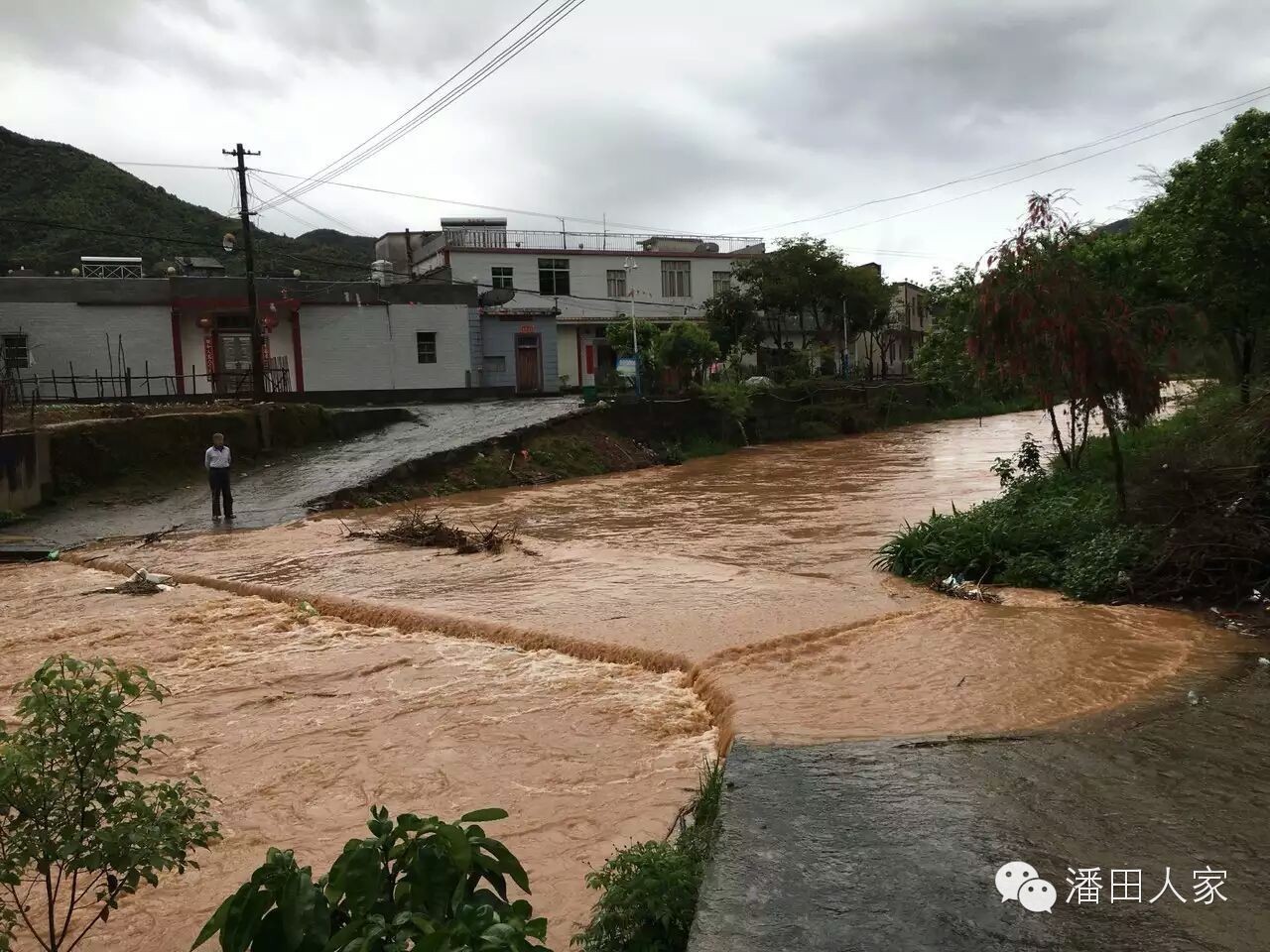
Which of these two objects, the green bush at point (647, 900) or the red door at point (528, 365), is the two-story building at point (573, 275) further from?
the green bush at point (647, 900)

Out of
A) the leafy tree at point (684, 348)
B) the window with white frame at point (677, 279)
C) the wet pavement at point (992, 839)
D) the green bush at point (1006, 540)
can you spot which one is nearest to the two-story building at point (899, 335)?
the window with white frame at point (677, 279)

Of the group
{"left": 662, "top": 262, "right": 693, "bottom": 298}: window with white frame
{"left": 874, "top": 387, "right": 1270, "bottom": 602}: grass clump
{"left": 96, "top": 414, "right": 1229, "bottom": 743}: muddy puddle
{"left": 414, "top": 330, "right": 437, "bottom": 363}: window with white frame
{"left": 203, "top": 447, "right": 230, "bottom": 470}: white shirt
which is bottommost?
{"left": 96, "top": 414, "right": 1229, "bottom": 743}: muddy puddle

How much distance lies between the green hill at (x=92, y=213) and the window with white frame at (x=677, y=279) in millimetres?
15607

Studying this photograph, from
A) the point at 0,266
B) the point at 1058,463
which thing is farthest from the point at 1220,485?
the point at 0,266

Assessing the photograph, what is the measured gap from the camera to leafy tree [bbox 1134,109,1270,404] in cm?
1501

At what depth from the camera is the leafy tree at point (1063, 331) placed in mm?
11891

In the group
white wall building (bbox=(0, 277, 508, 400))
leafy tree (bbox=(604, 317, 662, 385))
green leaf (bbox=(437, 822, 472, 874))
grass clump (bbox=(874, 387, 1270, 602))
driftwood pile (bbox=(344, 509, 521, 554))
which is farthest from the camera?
leafy tree (bbox=(604, 317, 662, 385))

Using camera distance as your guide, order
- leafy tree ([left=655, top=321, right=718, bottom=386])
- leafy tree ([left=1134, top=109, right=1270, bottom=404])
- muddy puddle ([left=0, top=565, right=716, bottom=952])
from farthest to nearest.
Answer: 1. leafy tree ([left=655, top=321, right=718, bottom=386])
2. leafy tree ([left=1134, top=109, right=1270, bottom=404])
3. muddy puddle ([left=0, top=565, right=716, bottom=952])

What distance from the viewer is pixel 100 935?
5.01 m

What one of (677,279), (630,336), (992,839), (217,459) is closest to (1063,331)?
(992,839)

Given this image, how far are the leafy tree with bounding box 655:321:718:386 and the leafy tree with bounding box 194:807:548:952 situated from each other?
32.9 meters

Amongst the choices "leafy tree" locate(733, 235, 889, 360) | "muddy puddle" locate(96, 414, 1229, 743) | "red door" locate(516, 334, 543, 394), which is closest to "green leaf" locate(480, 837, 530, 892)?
"muddy puddle" locate(96, 414, 1229, 743)

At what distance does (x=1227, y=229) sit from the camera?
50.1 feet

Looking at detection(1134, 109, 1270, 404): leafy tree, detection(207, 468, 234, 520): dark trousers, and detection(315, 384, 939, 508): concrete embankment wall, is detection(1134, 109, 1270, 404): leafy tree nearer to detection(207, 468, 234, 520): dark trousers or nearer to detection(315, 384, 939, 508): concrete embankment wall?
detection(315, 384, 939, 508): concrete embankment wall
